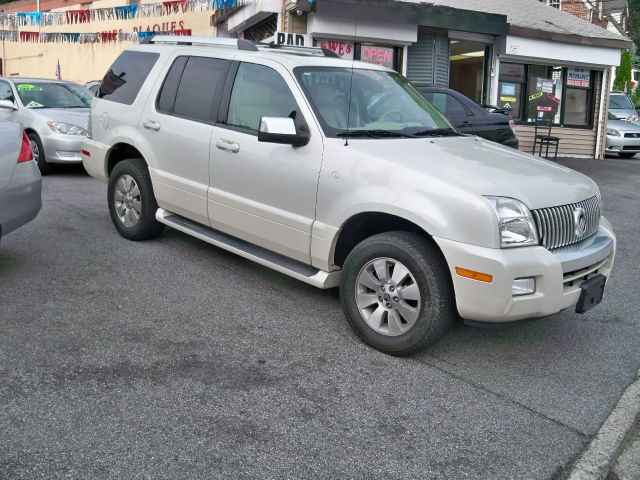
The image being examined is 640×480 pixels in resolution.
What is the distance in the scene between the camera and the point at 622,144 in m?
18.4

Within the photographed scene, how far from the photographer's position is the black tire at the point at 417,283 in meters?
3.81

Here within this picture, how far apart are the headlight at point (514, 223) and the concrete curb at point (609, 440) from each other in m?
1.02

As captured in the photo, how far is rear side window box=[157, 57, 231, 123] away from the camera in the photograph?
5336 mm

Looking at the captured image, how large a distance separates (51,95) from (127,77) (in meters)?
5.36

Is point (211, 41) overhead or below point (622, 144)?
overhead

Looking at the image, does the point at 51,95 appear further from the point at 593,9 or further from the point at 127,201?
the point at 593,9

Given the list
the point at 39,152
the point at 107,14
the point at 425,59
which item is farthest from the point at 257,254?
the point at 107,14

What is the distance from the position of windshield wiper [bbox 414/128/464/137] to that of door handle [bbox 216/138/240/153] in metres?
1.34

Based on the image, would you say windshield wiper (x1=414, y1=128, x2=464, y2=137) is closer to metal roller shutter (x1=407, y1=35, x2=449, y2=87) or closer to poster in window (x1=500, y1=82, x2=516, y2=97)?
metal roller shutter (x1=407, y1=35, x2=449, y2=87)

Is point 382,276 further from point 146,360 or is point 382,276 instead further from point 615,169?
point 615,169

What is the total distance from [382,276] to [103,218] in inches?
171

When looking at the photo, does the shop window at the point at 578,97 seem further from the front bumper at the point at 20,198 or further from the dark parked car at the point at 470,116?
the front bumper at the point at 20,198

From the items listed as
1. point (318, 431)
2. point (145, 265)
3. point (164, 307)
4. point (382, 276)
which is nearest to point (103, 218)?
point (145, 265)

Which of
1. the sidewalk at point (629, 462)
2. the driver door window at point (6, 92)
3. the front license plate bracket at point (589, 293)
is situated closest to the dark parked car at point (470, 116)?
the driver door window at point (6, 92)
